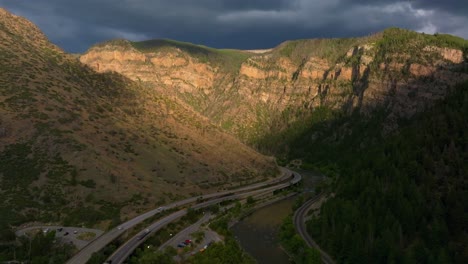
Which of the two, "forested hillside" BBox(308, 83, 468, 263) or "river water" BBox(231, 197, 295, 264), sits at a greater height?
"forested hillside" BBox(308, 83, 468, 263)

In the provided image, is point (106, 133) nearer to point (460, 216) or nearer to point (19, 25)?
point (19, 25)

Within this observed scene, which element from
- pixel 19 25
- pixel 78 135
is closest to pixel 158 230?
pixel 78 135

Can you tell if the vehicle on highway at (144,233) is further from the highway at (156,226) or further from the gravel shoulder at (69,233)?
the gravel shoulder at (69,233)

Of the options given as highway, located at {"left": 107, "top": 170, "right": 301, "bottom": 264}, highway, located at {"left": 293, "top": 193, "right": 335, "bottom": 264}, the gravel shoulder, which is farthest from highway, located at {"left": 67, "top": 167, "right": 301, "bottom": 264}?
highway, located at {"left": 293, "top": 193, "right": 335, "bottom": 264}

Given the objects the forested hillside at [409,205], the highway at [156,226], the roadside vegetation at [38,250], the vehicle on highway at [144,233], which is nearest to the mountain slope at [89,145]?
the highway at [156,226]

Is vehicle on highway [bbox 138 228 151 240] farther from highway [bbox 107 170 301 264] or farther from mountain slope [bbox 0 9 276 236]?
mountain slope [bbox 0 9 276 236]
